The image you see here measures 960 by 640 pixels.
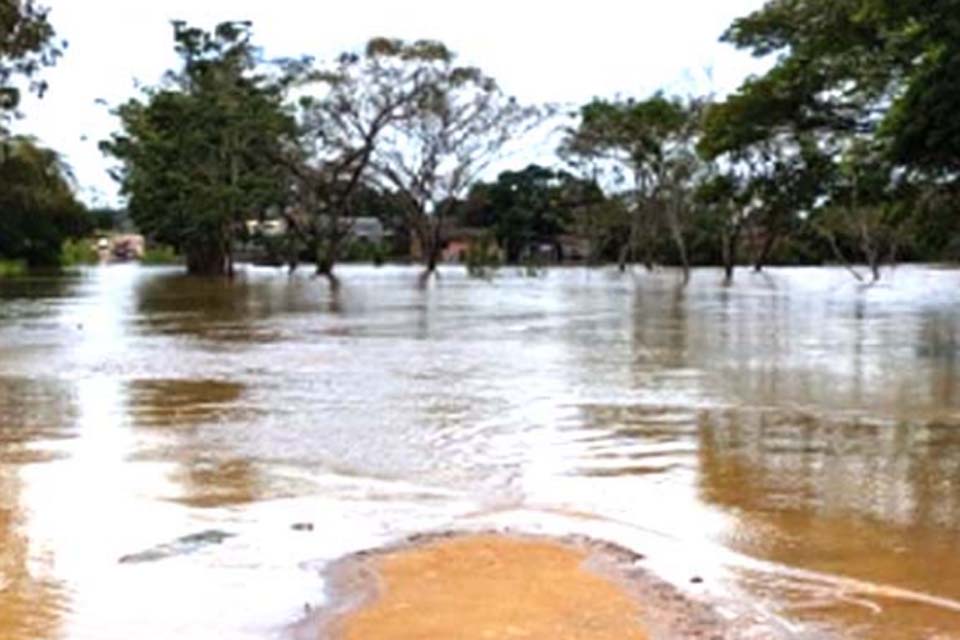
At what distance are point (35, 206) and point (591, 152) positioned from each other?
2523cm

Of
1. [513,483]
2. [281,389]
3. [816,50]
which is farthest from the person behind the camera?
[816,50]

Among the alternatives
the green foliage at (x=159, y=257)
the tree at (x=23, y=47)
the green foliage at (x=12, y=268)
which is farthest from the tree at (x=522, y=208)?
the tree at (x=23, y=47)

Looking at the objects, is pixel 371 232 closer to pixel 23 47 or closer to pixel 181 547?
pixel 23 47

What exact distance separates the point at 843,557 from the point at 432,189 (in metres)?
52.6

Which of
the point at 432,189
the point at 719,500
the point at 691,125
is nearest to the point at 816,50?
the point at 719,500

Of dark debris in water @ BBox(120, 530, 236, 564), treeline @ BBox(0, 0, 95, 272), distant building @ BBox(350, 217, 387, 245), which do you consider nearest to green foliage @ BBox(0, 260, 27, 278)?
treeline @ BBox(0, 0, 95, 272)

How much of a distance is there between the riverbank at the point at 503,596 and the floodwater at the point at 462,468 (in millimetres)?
182

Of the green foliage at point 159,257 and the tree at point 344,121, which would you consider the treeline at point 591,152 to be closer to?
the tree at point 344,121

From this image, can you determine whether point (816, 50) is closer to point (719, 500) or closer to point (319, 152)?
point (719, 500)

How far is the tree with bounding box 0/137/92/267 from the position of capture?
1987 inches

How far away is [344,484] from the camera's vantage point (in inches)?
314

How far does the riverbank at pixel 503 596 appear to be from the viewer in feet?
16.2

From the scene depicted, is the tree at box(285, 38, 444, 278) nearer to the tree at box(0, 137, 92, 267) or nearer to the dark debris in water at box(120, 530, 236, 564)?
the tree at box(0, 137, 92, 267)

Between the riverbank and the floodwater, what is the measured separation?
18cm
